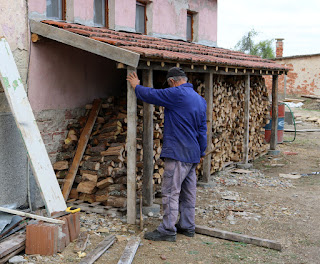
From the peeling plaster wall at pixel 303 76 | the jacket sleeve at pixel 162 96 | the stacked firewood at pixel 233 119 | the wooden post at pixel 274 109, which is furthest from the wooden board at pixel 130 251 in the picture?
the peeling plaster wall at pixel 303 76

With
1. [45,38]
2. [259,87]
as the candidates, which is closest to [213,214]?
[45,38]

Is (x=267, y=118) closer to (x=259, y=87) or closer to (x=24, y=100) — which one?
(x=259, y=87)

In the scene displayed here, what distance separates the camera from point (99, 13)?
827 cm

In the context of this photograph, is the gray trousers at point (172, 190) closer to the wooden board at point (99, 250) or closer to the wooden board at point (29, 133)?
the wooden board at point (99, 250)

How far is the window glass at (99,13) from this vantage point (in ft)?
26.8

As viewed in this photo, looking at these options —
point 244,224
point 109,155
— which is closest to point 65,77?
point 109,155

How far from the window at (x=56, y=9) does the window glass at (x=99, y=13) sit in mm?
887

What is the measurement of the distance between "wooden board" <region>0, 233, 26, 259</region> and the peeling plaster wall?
2515cm

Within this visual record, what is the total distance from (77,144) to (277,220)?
11.3 ft

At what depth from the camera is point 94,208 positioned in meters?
6.21

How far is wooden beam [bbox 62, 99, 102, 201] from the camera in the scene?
6.52 metres

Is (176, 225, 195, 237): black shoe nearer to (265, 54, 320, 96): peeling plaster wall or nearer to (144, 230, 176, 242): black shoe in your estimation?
(144, 230, 176, 242): black shoe

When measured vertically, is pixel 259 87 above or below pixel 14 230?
Result: above

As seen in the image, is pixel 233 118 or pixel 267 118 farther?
pixel 267 118
